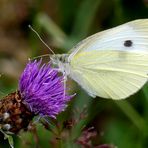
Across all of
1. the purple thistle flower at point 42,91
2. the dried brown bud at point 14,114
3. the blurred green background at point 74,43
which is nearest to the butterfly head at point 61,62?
the purple thistle flower at point 42,91

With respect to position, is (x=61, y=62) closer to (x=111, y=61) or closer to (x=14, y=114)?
(x=111, y=61)

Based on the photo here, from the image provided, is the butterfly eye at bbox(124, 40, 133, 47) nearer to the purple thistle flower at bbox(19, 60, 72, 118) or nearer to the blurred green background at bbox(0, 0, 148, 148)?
the blurred green background at bbox(0, 0, 148, 148)

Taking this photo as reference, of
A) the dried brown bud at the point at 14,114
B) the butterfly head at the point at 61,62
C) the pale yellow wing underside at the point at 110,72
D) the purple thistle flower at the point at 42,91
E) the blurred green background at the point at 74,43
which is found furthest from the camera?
the blurred green background at the point at 74,43

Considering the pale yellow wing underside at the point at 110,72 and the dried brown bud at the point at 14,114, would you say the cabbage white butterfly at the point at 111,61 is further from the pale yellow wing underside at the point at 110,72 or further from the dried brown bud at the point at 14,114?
the dried brown bud at the point at 14,114

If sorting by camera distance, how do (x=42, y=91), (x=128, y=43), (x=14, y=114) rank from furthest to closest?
(x=128, y=43) → (x=42, y=91) → (x=14, y=114)

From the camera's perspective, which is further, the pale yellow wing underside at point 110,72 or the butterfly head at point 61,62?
the pale yellow wing underside at point 110,72

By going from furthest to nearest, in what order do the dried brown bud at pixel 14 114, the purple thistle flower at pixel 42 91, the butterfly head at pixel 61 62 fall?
the butterfly head at pixel 61 62
the purple thistle flower at pixel 42 91
the dried brown bud at pixel 14 114

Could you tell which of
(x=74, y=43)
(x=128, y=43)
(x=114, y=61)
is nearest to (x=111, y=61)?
(x=114, y=61)
